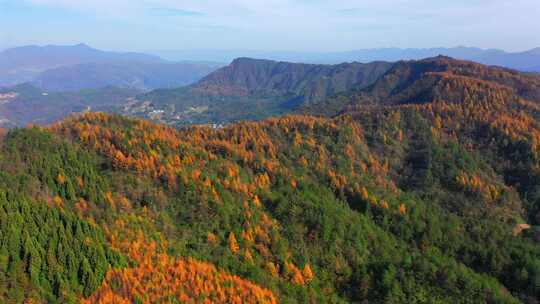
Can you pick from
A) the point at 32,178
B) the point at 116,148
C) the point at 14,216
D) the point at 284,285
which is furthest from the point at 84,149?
the point at 284,285

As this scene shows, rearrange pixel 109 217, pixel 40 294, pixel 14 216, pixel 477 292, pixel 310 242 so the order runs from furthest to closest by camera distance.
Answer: pixel 310 242 < pixel 109 217 < pixel 477 292 < pixel 14 216 < pixel 40 294

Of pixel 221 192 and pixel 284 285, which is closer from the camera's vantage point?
pixel 284 285

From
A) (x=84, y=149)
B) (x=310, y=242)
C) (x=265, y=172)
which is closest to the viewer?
(x=310, y=242)

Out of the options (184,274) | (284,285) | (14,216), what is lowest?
(284,285)

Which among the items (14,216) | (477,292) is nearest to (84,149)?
(14,216)

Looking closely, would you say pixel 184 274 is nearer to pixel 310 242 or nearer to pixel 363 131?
pixel 310 242

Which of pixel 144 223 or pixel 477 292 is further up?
pixel 144 223

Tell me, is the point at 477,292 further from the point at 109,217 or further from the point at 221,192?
the point at 109,217
